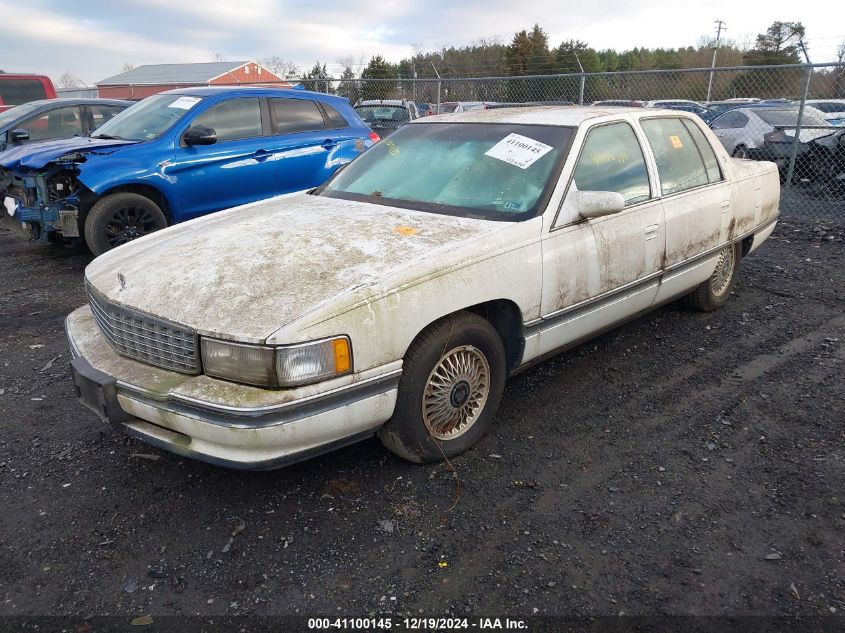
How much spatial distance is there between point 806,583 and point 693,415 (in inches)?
53.1

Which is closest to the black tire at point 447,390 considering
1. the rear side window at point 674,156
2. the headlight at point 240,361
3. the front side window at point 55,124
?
the headlight at point 240,361

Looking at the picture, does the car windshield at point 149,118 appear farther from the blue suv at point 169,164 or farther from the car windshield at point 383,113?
the car windshield at point 383,113

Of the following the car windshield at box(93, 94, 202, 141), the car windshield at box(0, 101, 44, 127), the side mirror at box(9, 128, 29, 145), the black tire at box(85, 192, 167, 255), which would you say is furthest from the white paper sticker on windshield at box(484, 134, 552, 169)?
the car windshield at box(0, 101, 44, 127)

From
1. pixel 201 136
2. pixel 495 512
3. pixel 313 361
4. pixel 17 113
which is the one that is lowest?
pixel 495 512

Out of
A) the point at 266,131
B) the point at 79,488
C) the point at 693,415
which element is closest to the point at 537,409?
the point at 693,415

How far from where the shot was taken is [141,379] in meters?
2.67

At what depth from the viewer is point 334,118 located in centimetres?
767

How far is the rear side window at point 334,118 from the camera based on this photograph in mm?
7625

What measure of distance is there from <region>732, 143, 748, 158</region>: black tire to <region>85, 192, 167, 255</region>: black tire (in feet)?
35.3

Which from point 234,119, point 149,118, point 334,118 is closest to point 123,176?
point 149,118

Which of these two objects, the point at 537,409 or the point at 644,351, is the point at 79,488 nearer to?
the point at 537,409

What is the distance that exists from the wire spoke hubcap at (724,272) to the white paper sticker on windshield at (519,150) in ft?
7.15

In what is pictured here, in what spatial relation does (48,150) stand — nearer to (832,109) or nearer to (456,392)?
(456,392)

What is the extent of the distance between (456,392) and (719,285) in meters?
3.20
